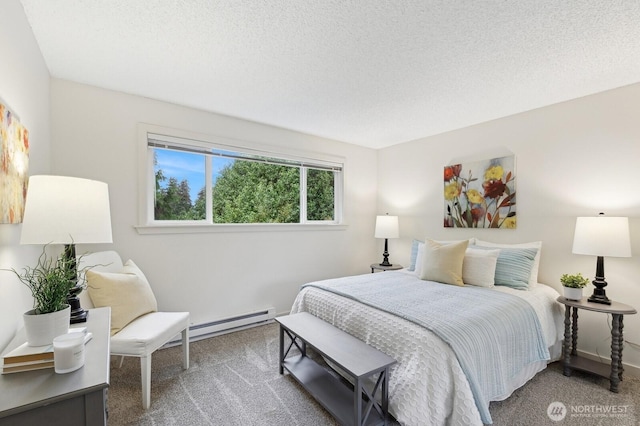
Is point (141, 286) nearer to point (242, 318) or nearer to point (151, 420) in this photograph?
point (151, 420)

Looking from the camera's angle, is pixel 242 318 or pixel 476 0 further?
pixel 242 318

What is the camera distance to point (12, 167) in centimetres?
132

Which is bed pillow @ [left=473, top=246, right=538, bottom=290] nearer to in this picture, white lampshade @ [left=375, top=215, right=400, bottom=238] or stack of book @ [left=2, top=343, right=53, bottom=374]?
white lampshade @ [left=375, top=215, right=400, bottom=238]

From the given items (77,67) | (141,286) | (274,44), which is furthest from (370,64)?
(141,286)

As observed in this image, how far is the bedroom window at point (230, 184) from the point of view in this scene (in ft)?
9.25

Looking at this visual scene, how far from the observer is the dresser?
83 cm

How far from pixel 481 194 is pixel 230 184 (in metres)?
2.82

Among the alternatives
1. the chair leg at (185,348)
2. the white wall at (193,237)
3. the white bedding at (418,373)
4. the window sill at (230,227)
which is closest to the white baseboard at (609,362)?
the white bedding at (418,373)

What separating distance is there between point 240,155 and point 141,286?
1649 mm

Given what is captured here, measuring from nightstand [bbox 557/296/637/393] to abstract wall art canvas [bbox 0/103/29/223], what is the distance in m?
3.50

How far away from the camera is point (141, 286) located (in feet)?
7.29

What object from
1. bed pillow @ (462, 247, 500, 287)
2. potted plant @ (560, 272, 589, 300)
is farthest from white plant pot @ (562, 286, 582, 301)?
bed pillow @ (462, 247, 500, 287)

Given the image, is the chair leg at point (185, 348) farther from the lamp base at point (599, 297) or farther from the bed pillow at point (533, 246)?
the lamp base at point (599, 297)

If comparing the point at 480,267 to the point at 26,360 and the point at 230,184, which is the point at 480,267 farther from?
the point at 26,360
